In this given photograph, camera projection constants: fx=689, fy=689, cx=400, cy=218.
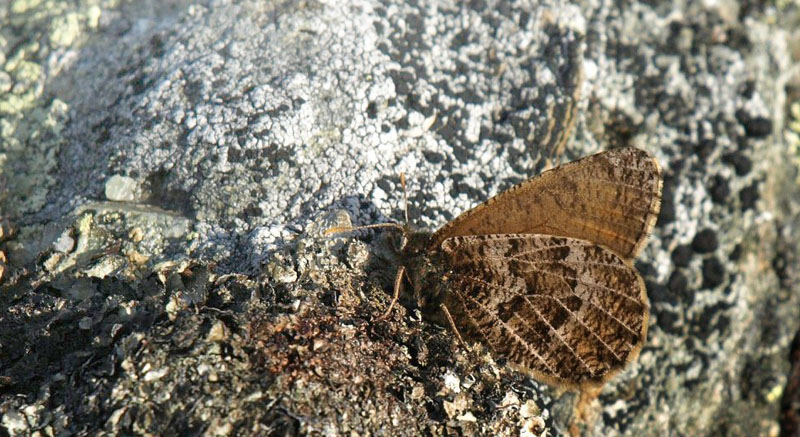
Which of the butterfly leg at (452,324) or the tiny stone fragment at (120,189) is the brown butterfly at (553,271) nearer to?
the butterfly leg at (452,324)

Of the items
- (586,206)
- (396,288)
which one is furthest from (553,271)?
(396,288)

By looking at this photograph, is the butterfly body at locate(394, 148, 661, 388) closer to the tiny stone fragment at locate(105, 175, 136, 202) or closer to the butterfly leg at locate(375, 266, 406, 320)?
the butterfly leg at locate(375, 266, 406, 320)

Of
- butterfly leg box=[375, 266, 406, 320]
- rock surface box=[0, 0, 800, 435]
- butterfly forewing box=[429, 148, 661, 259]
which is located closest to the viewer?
rock surface box=[0, 0, 800, 435]

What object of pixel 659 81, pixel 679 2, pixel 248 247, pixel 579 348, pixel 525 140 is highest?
pixel 679 2

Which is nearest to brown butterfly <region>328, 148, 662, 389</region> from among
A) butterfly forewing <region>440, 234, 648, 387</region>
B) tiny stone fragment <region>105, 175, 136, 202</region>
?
butterfly forewing <region>440, 234, 648, 387</region>

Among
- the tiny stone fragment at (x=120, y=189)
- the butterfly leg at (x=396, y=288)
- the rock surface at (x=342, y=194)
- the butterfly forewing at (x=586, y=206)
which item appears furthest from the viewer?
the tiny stone fragment at (x=120, y=189)

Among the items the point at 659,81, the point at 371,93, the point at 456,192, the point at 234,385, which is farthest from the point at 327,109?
the point at 659,81

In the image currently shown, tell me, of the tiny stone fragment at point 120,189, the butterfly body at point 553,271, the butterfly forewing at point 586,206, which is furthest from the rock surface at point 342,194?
the butterfly forewing at point 586,206

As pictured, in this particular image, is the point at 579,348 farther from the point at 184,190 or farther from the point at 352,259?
the point at 184,190
